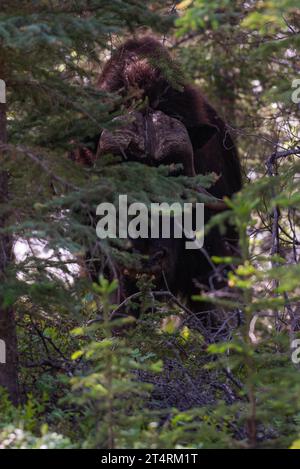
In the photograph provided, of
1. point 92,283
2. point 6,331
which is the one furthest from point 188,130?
point 92,283

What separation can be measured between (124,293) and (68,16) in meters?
4.38

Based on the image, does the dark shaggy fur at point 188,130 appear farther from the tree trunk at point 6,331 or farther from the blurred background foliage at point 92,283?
the tree trunk at point 6,331

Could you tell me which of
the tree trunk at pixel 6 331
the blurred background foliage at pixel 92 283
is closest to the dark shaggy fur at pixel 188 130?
the blurred background foliage at pixel 92 283

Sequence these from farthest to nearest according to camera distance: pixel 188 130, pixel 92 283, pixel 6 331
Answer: pixel 188 130
pixel 6 331
pixel 92 283

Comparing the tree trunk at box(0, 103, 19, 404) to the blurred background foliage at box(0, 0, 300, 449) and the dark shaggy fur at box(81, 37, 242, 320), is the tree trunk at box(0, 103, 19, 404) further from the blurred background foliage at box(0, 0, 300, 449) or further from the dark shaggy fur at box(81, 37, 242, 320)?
the dark shaggy fur at box(81, 37, 242, 320)

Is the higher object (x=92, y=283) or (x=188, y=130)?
(x=188, y=130)

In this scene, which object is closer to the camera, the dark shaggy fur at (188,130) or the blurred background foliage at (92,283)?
the blurred background foliage at (92,283)

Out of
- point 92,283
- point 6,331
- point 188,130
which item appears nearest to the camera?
point 92,283

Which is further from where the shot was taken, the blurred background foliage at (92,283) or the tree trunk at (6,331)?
the tree trunk at (6,331)

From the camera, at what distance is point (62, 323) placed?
8.44 m

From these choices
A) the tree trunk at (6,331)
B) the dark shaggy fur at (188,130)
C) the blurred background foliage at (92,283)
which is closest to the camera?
the blurred background foliage at (92,283)

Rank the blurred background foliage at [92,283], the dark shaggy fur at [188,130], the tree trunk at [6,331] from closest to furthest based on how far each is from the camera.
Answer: the blurred background foliage at [92,283] → the tree trunk at [6,331] → the dark shaggy fur at [188,130]

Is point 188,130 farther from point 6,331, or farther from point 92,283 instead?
point 92,283

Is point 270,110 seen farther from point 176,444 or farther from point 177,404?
point 176,444
